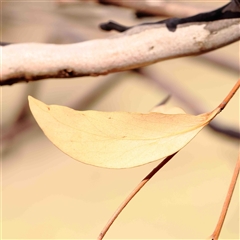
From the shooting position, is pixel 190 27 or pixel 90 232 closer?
pixel 190 27

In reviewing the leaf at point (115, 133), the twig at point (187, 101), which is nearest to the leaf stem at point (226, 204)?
the leaf at point (115, 133)

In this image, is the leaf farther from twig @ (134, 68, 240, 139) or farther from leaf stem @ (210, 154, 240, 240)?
twig @ (134, 68, 240, 139)

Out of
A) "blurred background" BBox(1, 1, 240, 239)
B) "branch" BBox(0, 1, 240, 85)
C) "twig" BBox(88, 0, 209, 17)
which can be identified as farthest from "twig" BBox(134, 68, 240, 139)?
"branch" BBox(0, 1, 240, 85)

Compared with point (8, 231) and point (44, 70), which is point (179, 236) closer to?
point (8, 231)

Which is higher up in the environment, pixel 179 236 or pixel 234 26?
pixel 234 26

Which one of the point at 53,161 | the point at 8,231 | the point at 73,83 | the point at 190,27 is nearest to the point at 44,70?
the point at 190,27

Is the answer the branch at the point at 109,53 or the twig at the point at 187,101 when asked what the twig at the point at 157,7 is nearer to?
the twig at the point at 187,101
